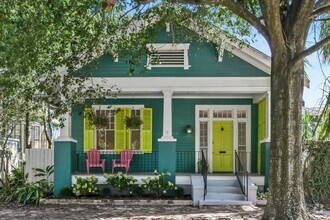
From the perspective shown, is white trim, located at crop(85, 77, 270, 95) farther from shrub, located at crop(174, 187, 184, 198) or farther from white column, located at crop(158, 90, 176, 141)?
shrub, located at crop(174, 187, 184, 198)

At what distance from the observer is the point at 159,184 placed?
1244cm

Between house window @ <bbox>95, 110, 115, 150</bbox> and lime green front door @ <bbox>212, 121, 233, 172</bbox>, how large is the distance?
12.3 ft

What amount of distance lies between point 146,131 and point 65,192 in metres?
3.72

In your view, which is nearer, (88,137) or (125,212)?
(125,212)


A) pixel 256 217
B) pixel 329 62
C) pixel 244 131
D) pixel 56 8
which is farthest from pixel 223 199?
pixel 56 8

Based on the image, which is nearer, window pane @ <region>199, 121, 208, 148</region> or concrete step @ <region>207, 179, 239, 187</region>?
concrete step @ <region>207, 179, 239, 187</region>

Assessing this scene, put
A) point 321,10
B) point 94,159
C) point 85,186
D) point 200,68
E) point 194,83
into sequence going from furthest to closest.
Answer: point 94,159 → point 200,68 → point 194,83 → point 85,186 → point 321,10

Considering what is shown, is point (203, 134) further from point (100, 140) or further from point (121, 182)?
point (121, 182)

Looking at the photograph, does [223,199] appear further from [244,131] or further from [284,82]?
[284,82]

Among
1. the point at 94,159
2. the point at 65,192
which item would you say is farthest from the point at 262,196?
the point at 65,192

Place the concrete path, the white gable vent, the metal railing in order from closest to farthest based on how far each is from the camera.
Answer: the concrete path
the metal railing
the white gable vent

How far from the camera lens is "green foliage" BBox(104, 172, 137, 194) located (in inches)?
490

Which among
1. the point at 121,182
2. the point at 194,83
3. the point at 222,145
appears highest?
the point at 194,83

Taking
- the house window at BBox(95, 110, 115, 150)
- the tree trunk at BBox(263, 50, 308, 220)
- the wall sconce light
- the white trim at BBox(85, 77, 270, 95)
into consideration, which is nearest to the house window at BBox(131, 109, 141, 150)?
the house window at BBox(95, 110, 115, 150)
